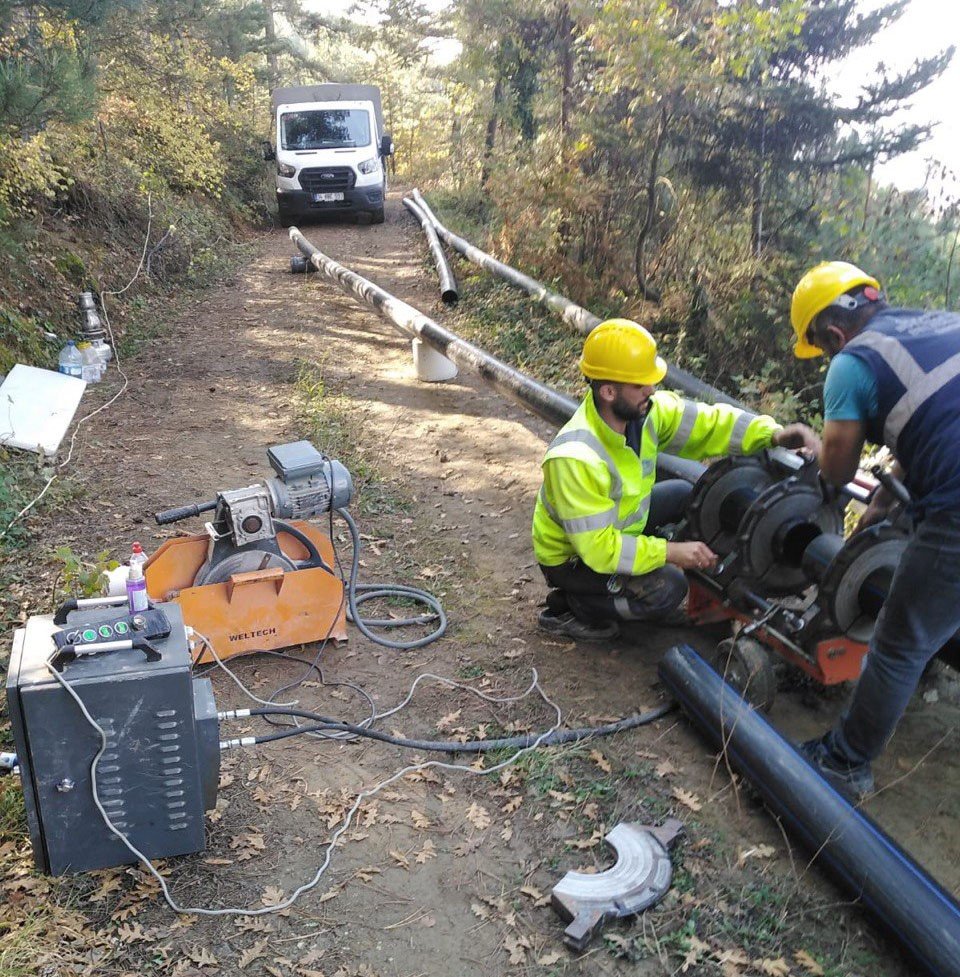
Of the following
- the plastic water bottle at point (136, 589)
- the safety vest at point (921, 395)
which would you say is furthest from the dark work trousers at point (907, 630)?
the plastic water bottle at point (136, 589)

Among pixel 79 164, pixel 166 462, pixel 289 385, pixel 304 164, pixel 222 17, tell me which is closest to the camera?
pixel 166 462

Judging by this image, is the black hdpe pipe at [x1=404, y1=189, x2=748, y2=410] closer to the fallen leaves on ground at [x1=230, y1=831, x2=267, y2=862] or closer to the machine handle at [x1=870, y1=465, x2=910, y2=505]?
the machine handle at [x1=870, y1=465, x2=910, y2=505]

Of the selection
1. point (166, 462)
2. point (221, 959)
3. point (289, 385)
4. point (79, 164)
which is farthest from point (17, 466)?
point (79, 164)

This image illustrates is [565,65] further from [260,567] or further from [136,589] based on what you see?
[136,589]

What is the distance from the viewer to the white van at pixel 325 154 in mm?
18406

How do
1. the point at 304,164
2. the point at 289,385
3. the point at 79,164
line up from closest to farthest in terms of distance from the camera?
the point at 289,385 → the point at 79,164 → the point at 304,164

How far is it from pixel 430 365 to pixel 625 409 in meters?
5.22

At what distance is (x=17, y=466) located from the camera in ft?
21.0

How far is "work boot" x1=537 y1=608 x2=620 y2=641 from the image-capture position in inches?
179

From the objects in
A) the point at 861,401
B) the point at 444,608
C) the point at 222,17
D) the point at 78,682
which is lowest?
the point at 444,608

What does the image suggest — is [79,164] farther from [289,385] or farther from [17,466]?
[17,466]

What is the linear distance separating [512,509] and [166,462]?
2.89 m

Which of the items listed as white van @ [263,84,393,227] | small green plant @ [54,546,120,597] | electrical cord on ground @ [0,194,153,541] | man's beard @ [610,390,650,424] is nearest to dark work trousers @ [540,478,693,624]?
man's beard @ [610,390,650,424]

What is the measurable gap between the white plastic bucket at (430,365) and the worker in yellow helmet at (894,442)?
598 cm
